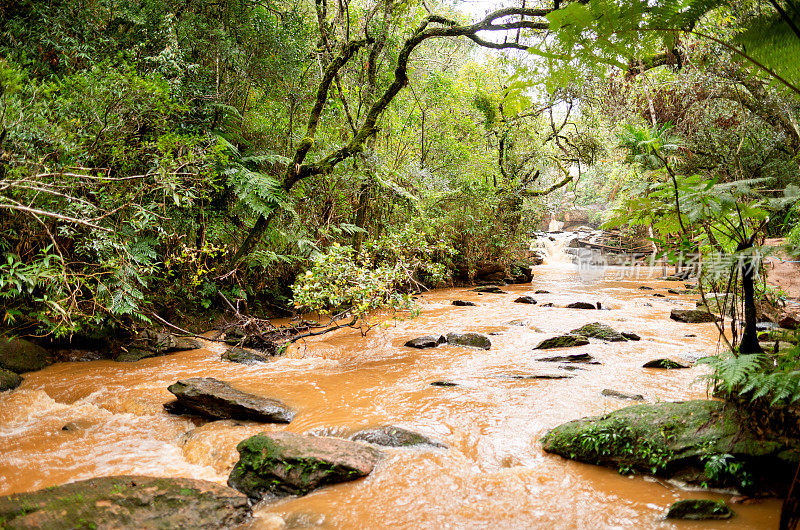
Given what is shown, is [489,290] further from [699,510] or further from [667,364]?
[699,510]

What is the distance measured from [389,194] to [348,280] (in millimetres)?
4531

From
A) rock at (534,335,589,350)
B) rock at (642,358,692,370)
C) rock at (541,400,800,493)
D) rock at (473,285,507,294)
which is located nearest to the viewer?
rock at (541,400,800,493)

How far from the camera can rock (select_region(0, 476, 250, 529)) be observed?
2650 millimetres

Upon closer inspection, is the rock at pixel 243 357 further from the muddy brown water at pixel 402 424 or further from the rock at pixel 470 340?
the rock at pixel 470 340

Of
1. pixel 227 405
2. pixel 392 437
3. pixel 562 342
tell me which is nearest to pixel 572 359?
pixel 562 342

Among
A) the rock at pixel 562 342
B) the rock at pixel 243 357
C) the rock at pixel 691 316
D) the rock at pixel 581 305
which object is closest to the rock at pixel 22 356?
the rock at pixel 243 357

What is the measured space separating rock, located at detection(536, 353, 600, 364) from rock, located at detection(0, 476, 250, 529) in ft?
16.1

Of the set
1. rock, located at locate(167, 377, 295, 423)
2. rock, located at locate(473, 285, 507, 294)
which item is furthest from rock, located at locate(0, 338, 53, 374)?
rock, located at locate(473, 285, 507, 294)

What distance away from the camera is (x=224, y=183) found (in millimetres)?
8438

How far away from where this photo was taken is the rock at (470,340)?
7.64m

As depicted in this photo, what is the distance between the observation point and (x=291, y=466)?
3477 mm

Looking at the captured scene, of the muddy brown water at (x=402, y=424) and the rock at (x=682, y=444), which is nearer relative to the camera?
the rock at (x=682, y=444)

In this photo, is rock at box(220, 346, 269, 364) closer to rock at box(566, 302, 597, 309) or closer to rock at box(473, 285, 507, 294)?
rock at box(566, 302, 597, 309)

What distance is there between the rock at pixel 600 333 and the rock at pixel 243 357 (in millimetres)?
5810
